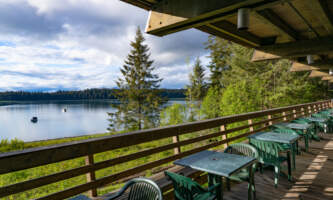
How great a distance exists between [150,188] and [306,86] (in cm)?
1942

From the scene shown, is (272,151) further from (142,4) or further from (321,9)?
(142,4)

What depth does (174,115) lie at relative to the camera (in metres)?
21.6

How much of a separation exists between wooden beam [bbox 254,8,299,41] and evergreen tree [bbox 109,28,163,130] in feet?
67.4

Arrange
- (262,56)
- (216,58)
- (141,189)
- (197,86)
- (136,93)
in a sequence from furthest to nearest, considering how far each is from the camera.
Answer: (197,86) → (216,58) → (136,93) → (262,56) → (141,189)

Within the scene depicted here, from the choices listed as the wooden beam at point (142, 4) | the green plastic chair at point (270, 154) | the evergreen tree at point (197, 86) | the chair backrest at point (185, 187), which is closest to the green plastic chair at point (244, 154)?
the green plastic chair at point (270, 154)

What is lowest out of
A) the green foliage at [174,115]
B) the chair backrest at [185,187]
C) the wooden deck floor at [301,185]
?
the green foliage at [174,115]

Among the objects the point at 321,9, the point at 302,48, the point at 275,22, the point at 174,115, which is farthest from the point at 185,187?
the point at 174,115

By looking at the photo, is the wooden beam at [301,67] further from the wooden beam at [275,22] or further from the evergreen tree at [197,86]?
the evergreen tree at [197,86]

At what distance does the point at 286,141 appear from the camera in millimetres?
3186

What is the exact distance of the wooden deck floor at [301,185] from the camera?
2732 millimetres

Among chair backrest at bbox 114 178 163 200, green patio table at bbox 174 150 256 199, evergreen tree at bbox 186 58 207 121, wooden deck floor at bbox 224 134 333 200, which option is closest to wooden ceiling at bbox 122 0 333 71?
green patio table at bbox 174 150 256 199

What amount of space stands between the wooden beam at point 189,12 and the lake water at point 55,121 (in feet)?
55.8

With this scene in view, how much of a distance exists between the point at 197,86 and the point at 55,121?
127 ft

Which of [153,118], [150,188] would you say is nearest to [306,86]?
[153,118]
